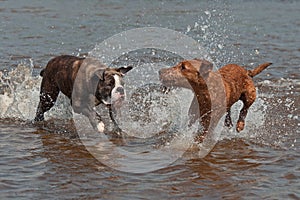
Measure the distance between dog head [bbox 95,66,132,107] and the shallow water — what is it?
0.72 metres

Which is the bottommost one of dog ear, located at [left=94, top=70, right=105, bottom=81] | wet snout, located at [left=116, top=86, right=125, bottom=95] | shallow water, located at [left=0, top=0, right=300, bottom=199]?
shallow water, located at [left=0, top=0, right=300, bottom=199]

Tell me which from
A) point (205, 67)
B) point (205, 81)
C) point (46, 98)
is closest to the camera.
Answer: point (205, 67)

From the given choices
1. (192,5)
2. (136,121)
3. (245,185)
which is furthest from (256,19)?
(245,185)

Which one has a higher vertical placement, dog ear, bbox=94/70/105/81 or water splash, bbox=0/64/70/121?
dog ear, bbox=94/70/105/81

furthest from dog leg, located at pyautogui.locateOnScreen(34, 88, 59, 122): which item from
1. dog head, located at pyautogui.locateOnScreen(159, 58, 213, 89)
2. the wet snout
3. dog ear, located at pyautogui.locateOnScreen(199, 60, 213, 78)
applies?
dog ear, located at pyautogui.locateOnScreen(199, 60, 213, 78)

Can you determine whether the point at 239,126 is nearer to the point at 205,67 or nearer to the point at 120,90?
the point at 205,67

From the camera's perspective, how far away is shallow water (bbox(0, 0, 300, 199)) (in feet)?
21.3

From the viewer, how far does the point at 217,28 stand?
Answer: 18.1m

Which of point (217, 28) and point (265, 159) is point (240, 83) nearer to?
point (265, 159)

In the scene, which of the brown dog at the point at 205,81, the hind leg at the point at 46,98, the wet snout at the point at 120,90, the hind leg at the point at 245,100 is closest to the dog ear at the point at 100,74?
the wet snout at the point at 120,90

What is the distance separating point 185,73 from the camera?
7.57 metres

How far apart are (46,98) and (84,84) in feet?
3.60

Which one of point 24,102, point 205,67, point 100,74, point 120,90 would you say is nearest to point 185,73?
point 205,67

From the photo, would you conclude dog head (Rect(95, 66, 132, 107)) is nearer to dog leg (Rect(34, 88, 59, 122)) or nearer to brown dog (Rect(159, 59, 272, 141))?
brown dog (Rect(159, 59, 272, 141))
